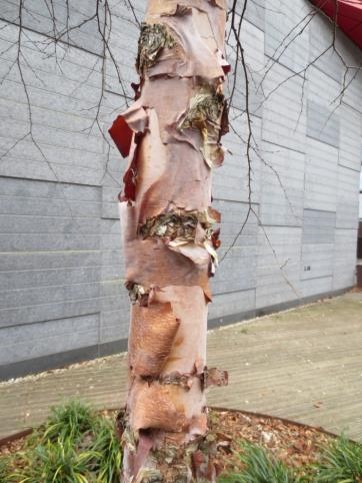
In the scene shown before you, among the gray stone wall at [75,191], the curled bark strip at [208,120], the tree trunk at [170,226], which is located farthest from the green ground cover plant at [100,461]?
the curled bark strip at [208,120]

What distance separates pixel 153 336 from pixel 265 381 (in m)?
4.03

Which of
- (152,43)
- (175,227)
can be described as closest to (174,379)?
(175,227)

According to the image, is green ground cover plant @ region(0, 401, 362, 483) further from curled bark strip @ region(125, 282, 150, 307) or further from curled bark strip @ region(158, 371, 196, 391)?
curled bark strip @ region(125, 282, 150, 307)

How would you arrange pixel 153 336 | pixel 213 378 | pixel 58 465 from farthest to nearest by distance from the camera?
pixel 58 465
pixel 213 378
pixel 153 336

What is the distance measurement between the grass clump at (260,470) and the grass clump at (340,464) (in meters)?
0.16

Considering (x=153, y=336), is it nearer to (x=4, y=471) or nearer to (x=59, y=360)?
(x=4, y=471)

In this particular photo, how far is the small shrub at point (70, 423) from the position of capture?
2834 millimetres

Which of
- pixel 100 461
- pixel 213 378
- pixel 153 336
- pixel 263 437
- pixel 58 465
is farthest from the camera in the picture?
pixel 263 437

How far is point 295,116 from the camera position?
28.7 ft

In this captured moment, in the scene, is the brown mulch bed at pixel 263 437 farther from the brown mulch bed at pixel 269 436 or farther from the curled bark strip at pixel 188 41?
the curled bark strip at pixel 188 41

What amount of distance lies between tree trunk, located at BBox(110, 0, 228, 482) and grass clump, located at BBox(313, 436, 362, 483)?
136cm

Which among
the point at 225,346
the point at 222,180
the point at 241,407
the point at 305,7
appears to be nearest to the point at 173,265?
the point at 241,407

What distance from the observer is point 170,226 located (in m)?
1.36

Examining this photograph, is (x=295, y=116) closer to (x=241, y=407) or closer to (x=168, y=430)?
(x=241, y=407)
